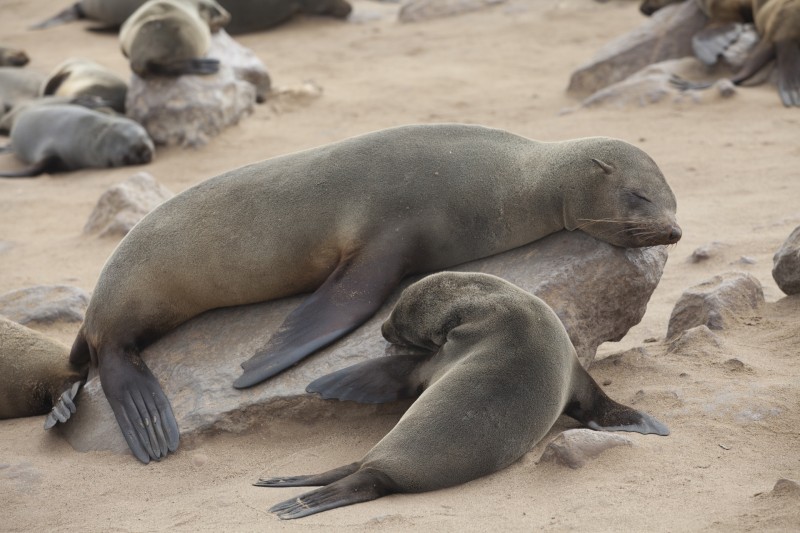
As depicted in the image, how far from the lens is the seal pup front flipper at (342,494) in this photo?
339 centimetres

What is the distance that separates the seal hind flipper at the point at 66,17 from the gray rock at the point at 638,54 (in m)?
8.25

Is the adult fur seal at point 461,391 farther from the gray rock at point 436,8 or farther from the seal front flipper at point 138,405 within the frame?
the gray rock at point 436,8

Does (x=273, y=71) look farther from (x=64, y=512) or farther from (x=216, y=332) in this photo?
(x=64, y=512)

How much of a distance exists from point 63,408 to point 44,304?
1.62m

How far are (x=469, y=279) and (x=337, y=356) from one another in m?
0.66

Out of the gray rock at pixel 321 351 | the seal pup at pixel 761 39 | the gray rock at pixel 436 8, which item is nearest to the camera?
the gray rock at pixel 321 351

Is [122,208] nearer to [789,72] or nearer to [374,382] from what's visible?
[374,382]

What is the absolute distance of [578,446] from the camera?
3.56 metres

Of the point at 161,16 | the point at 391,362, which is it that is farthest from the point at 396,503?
the point at 161,16

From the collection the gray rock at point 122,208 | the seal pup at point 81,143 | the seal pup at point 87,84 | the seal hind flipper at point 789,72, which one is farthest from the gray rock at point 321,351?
the seal pup at point 87,84

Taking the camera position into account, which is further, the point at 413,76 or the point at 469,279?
the point at 413,76

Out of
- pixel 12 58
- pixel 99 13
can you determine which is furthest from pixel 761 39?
pixel 99 13

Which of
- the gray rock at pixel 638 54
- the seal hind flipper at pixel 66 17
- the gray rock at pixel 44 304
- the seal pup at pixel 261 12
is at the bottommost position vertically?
the seal hind flipper at pixel 66 17

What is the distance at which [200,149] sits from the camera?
10.0 meters
